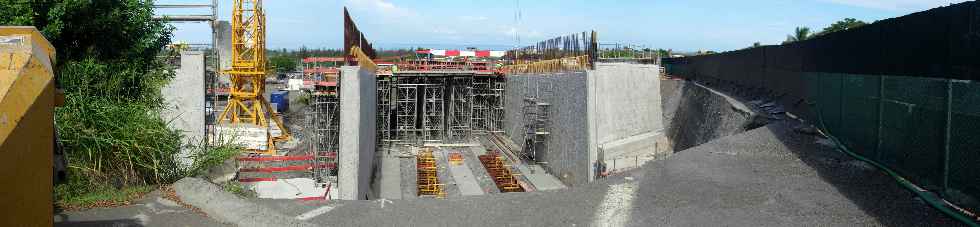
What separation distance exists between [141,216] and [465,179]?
42.9ft

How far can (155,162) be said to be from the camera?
25.2 ft

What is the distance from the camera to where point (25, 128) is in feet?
11.8

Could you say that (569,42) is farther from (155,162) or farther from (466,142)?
(155,162)

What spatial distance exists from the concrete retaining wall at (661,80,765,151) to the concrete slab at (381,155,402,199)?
7230 mm

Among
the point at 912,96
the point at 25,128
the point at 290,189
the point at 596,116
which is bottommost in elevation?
the point at 290,189

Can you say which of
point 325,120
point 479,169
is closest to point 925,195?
point 479,169

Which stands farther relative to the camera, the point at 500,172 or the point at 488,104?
the point at 488,104

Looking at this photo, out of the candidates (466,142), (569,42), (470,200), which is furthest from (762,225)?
(466,142)

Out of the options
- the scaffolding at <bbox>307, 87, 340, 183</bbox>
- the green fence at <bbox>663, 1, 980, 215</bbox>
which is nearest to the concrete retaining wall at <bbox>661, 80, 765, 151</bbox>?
the green fence at <bbox>663, 1, 980, 215</bbox>

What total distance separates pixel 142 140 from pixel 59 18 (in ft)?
8.15

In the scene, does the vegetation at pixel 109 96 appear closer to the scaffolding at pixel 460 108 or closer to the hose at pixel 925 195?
the hose at pixel 925 195

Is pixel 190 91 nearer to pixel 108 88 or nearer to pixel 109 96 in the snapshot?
pixel 108 88

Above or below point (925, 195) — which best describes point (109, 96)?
above

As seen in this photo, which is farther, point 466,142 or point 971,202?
point 466,142
